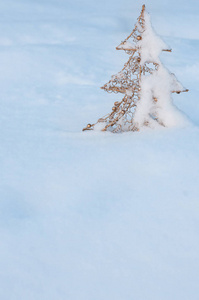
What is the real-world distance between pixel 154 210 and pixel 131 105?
317 cm

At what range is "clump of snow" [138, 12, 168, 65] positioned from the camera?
29.0 ft

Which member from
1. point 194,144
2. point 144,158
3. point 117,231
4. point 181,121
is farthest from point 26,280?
point 181,121

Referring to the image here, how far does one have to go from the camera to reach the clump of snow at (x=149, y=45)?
8.84 meters

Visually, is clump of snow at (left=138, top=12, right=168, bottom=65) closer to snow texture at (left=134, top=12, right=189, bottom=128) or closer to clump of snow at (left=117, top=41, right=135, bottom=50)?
snow texture at (left=134, top=12, right=189, bottom=128)

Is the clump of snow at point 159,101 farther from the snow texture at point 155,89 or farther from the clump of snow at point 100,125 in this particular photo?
the clump of snow at point 100,125

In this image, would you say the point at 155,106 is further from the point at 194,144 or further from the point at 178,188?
the point at 178,188

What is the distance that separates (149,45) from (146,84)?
0.78 meters

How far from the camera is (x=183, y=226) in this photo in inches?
245

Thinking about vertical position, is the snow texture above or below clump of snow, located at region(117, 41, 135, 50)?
below

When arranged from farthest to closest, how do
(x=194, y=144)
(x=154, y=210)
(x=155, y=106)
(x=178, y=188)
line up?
(x=155, y=106) < (x=194, y=144) < (x=178, y=188) < (x=154, y=210)

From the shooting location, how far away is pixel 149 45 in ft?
29.3

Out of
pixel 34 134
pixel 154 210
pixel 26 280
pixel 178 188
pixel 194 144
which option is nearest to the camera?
pixel 26 280

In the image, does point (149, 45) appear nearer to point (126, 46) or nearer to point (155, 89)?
point (126, 46)

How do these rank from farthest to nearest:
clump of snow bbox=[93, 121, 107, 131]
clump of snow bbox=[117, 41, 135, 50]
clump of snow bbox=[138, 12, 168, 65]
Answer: clump of snow bbox=[93, 121, 107, 131] < clump of snow bbox=[117, 41, 135, 50] < clump of snow bbox=[138, 12, 168, 65]
